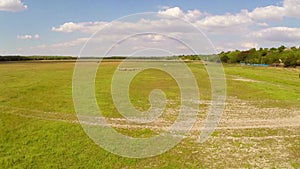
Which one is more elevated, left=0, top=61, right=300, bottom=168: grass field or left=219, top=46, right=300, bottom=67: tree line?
left=219, top=46, right=300, bottom=67: tree line

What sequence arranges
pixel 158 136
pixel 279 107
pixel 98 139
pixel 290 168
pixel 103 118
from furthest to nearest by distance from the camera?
pixel 279 107 → pixel 103 118 → pixel 158 136 → pixel 98 139 → pixel 290 168

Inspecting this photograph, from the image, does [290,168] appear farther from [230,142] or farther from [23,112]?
[23,112]

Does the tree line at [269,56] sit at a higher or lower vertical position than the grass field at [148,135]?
higher

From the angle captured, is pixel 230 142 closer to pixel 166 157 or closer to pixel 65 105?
pixel 166 157

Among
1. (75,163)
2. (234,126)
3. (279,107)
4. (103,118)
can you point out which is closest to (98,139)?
(75,163)

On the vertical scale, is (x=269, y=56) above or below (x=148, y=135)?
above

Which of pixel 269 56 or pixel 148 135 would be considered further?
pixel 269 56

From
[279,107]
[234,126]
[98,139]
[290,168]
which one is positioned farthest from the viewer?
[279,107]

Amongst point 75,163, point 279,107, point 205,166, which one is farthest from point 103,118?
point 279,107

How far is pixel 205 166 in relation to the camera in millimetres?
12273

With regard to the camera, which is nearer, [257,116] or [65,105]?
[257,116]

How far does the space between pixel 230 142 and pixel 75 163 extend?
766 centimetres

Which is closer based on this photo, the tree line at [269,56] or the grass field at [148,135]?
the grass field at [148,135]

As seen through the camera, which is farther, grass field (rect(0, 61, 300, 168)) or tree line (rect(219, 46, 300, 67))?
tree line (rect(219, 46, 300, 67))
